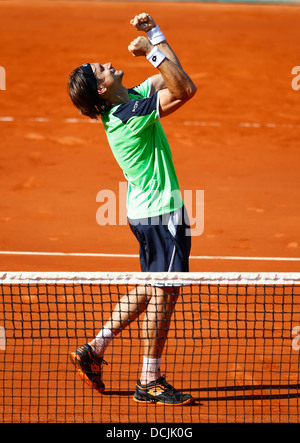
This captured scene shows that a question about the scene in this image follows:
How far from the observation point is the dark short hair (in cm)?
452

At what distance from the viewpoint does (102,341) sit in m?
4.83

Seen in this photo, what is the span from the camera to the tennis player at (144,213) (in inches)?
179

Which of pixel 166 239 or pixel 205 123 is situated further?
pixel 205 123

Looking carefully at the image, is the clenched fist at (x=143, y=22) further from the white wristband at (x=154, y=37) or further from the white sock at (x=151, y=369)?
the white sock at (x=151, y=369)

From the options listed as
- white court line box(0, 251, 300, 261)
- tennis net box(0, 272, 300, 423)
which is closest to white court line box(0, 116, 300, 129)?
white court line box(0, 251, 300, 261)

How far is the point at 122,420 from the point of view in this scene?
4512 mm

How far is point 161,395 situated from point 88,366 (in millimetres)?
554

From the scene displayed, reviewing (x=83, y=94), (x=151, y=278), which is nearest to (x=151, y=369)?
(x=151, y=278)

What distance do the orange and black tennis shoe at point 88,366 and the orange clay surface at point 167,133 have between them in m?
0.13

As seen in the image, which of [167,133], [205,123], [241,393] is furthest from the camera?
[205,123]

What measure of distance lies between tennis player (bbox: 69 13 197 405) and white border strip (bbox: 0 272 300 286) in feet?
0.66

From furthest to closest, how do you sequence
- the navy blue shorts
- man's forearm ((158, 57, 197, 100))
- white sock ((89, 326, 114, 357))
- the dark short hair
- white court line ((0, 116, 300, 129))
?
white court line ((0, 116, 300, 129)) → white sock ((89, 326, 114, 357)) → the navy blue shorts → the dark short hair → man's forearm ((158, 57, 197, 100))

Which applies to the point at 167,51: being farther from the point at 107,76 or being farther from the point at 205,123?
the point at 205,123

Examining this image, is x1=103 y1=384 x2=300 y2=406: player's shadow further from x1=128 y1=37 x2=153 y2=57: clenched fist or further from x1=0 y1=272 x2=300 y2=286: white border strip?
x1=128 y1=37 x2=153 y2=57: clenched fist
